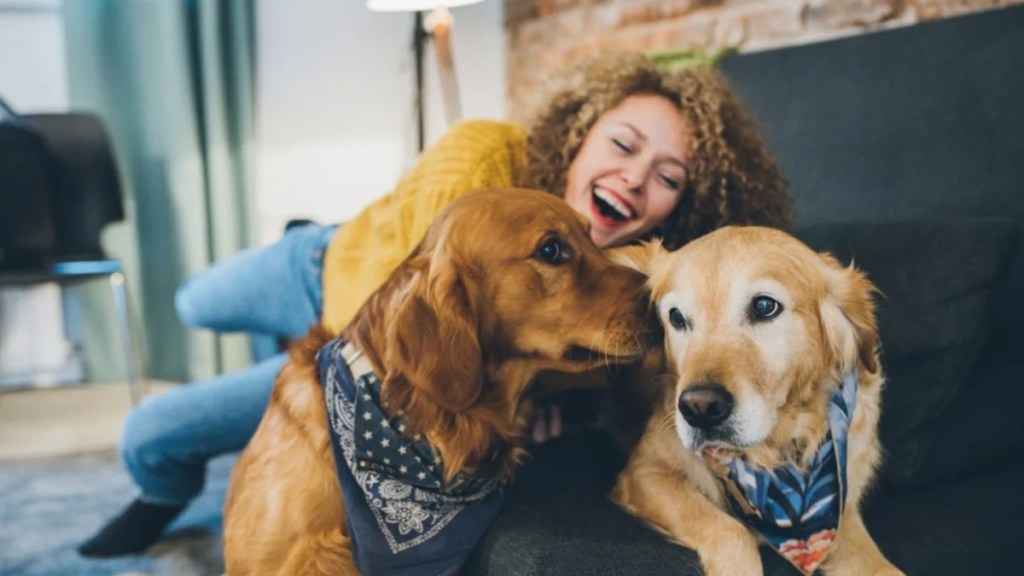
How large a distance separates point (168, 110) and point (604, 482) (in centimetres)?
310

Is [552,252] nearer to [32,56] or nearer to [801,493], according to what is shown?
[801,493]

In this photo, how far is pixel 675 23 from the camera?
9.98 feet

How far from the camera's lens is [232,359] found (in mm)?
4004

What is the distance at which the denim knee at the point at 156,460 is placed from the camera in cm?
202

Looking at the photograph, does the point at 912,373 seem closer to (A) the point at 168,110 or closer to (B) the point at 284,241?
(B) the point at 284,241

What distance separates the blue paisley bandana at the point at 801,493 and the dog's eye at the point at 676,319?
0.19 m

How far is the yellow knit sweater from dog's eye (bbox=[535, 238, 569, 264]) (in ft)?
1.25

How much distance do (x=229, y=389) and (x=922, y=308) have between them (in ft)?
4.98

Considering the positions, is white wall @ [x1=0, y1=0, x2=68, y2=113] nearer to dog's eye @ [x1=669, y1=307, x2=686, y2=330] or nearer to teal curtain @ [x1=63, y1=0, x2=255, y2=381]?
teal curtain @ [x1=63, y1=0, x2=255, y2=381]

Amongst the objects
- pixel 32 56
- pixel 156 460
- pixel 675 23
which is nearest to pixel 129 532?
pixel 156 460

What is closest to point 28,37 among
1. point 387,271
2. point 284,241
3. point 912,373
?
point 284,241

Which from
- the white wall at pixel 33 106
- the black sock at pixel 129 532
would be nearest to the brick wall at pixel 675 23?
the black sock at pixel 129 532

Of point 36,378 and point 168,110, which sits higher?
point 168,110

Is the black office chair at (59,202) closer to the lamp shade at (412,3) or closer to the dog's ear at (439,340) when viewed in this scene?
the lamp shade at (412,3)
